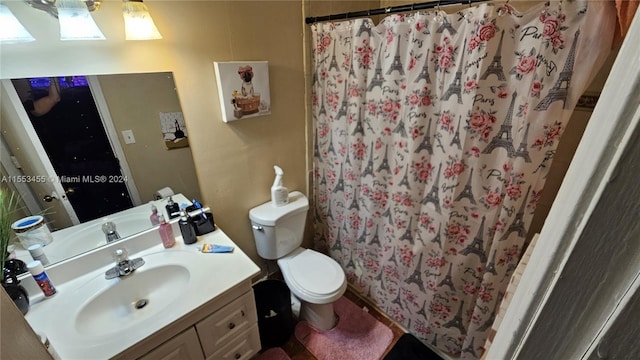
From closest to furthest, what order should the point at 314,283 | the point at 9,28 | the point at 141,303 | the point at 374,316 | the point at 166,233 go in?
the point at 9,28 < the point at 141,303 < the point at 166,233 < the point at 314,283 < the point at 374,316

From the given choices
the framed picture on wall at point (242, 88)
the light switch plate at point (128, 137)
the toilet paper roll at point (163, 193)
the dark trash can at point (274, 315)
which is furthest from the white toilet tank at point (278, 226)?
the light switch plate at point (128, 137)

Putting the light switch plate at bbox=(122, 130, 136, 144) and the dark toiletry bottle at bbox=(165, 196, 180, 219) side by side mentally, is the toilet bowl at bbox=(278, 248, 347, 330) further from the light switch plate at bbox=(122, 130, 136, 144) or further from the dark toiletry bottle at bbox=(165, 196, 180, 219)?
the light switch plate at bbox=(122, 130, 136, 144)

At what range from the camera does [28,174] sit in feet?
3.25

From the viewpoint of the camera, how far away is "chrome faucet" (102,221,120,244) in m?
1.22

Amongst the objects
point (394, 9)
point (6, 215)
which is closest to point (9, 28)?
point (6, 215)

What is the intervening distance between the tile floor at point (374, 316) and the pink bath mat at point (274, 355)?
0.10 feet

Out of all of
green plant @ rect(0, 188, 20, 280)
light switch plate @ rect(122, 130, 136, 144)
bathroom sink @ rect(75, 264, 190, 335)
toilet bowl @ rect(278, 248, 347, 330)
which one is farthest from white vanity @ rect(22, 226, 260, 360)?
light switch plate @ rect(122, 130, 136, 144)

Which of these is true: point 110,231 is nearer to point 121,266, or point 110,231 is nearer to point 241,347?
point 121,266

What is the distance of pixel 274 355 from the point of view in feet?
5.16

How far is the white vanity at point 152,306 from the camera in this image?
932 millimetres

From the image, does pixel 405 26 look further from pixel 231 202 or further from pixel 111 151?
pixel 111 151

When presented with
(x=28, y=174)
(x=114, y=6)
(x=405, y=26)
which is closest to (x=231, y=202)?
(x=28, y=174)

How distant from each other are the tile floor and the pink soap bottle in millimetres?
937

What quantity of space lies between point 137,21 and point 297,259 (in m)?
1.44
